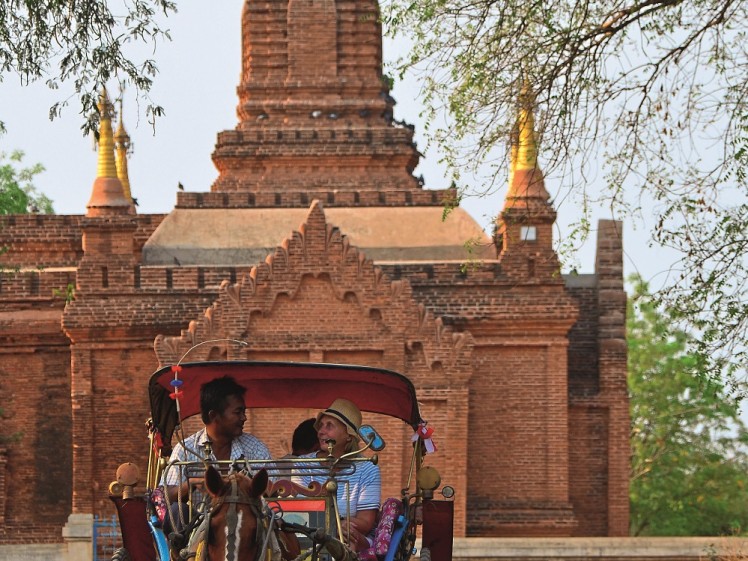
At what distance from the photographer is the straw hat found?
43.7ft

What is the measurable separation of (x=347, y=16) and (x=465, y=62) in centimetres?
1906

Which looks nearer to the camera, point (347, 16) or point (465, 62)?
point (465, 62)

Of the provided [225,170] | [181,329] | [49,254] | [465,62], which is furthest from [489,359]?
[465,62]

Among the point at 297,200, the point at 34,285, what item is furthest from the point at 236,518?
the point at 297,200

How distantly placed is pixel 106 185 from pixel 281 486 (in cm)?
2173

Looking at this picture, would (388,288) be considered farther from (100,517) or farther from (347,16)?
(347,16)

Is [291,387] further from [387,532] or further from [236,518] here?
[236,518]

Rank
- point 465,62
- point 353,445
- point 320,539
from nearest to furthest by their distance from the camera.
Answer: point 320,539 → point 353,445 → point 465,62

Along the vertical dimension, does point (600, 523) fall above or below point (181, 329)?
below

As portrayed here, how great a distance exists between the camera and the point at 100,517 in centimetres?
2997

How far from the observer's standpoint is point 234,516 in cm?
1122

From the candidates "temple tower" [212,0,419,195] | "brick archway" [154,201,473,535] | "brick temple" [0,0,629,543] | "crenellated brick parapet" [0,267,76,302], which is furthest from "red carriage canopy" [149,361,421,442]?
"temple tower" [212,0,419,195]

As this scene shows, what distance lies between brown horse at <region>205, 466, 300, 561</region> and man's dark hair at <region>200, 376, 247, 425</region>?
2101 mm

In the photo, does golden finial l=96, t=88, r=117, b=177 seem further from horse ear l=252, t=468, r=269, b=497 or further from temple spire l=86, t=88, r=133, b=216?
horse ear l=252, t=468, r=269, b=497
